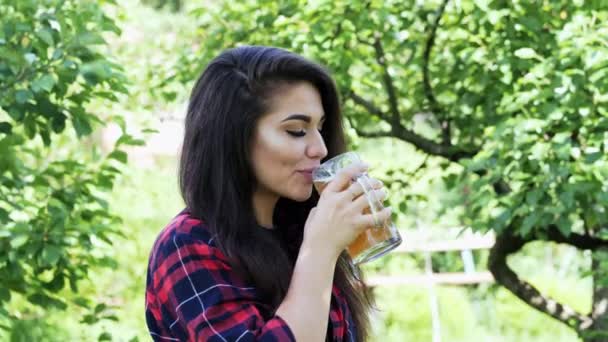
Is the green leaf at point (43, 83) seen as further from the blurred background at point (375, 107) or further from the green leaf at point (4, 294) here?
the green leaf at point (4, 294)

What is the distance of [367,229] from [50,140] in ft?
5.42

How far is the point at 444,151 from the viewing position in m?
4.02

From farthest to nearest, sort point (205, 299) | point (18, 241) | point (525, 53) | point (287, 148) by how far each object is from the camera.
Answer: point (525, 53)
point (18, 241)
point (287, 148)
point (205, 299)

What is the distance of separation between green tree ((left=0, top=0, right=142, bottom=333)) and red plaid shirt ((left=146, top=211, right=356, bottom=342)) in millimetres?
1235

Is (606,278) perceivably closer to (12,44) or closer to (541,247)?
(12,44)

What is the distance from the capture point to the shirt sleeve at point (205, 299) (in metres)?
1.41

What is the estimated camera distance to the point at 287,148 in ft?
5.15

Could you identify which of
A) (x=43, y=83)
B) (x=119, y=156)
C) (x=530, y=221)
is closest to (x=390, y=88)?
(x=530, y=221)

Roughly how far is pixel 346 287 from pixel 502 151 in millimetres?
1471

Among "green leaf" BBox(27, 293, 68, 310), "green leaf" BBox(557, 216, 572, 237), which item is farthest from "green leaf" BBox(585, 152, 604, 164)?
"green leaf" BBox(27, 293, 68, 310)

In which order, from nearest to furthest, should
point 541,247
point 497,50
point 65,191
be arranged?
point 65,191, point 497,50, point 541,247

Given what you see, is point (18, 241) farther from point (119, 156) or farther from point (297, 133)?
point (297, 133)

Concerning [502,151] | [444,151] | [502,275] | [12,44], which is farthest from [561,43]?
[12,44]

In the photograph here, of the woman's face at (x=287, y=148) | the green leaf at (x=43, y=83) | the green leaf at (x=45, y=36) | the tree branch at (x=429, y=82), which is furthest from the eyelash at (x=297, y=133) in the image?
the tree branch at (x=429, y=82)
